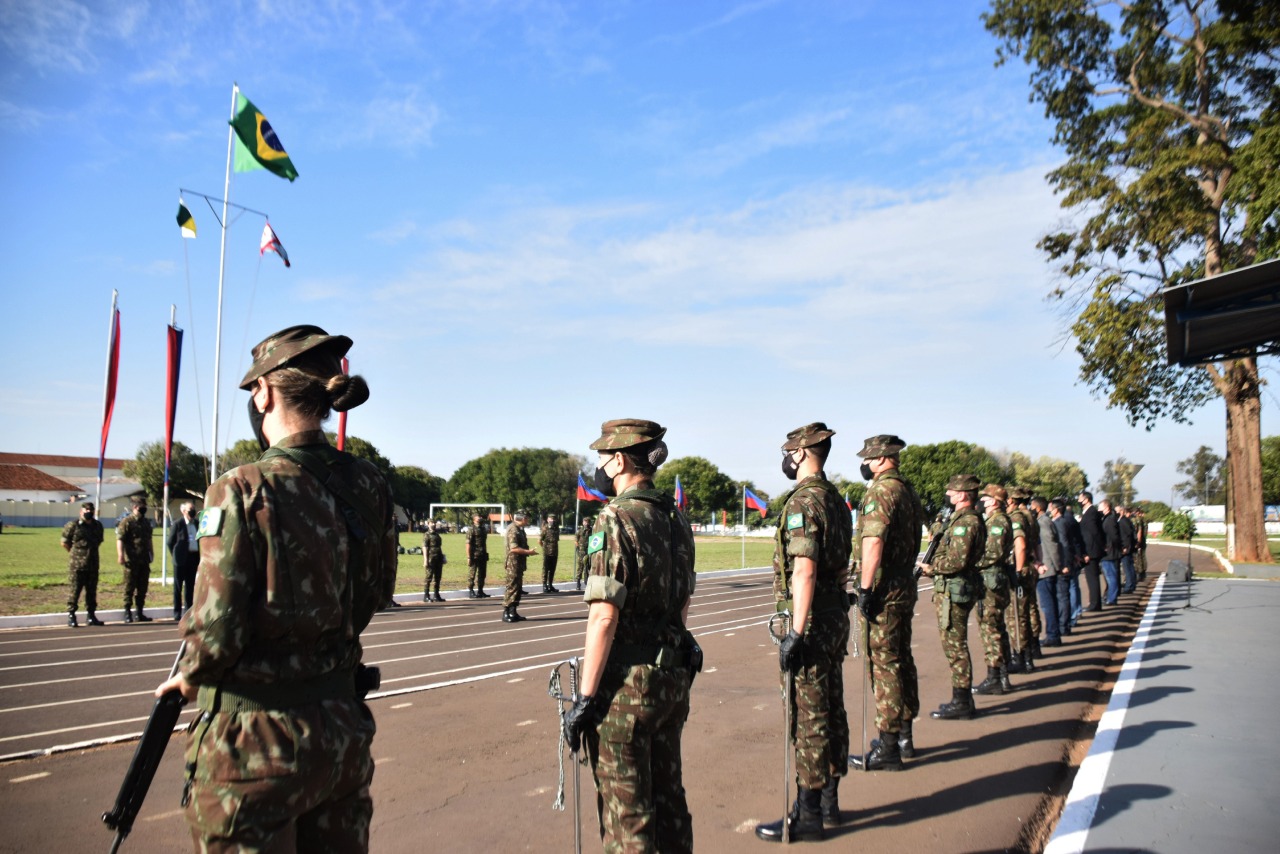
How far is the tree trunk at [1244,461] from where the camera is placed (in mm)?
25319

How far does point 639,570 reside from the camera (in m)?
3.47

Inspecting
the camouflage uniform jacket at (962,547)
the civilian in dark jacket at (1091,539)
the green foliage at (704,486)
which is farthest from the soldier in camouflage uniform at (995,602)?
the green foliage at (704,486)

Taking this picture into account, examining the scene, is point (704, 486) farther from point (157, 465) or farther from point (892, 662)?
point (892, 662)

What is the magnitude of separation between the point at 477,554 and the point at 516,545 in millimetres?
4339

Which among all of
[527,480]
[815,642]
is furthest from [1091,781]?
[527,480]

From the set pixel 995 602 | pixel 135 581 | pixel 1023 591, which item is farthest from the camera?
pixel 135 581

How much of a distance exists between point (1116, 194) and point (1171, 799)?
23.1 meters

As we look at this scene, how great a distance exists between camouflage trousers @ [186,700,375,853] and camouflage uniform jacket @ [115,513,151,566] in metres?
13.5

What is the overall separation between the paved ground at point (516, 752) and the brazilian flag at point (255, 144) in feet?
34.9

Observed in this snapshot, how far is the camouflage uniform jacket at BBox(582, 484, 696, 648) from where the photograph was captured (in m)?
3.42

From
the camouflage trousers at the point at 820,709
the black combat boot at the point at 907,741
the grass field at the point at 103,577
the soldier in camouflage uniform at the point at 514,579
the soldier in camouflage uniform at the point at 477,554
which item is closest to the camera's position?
the camouflage trousers at the point at 820,709

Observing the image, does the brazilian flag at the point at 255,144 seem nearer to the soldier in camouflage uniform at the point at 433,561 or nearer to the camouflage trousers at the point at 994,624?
the soldier in camouflage uniform at the point at 433,561

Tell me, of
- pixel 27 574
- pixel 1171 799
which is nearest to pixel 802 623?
pixel 1171 799

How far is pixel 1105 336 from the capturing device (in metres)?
23.9
